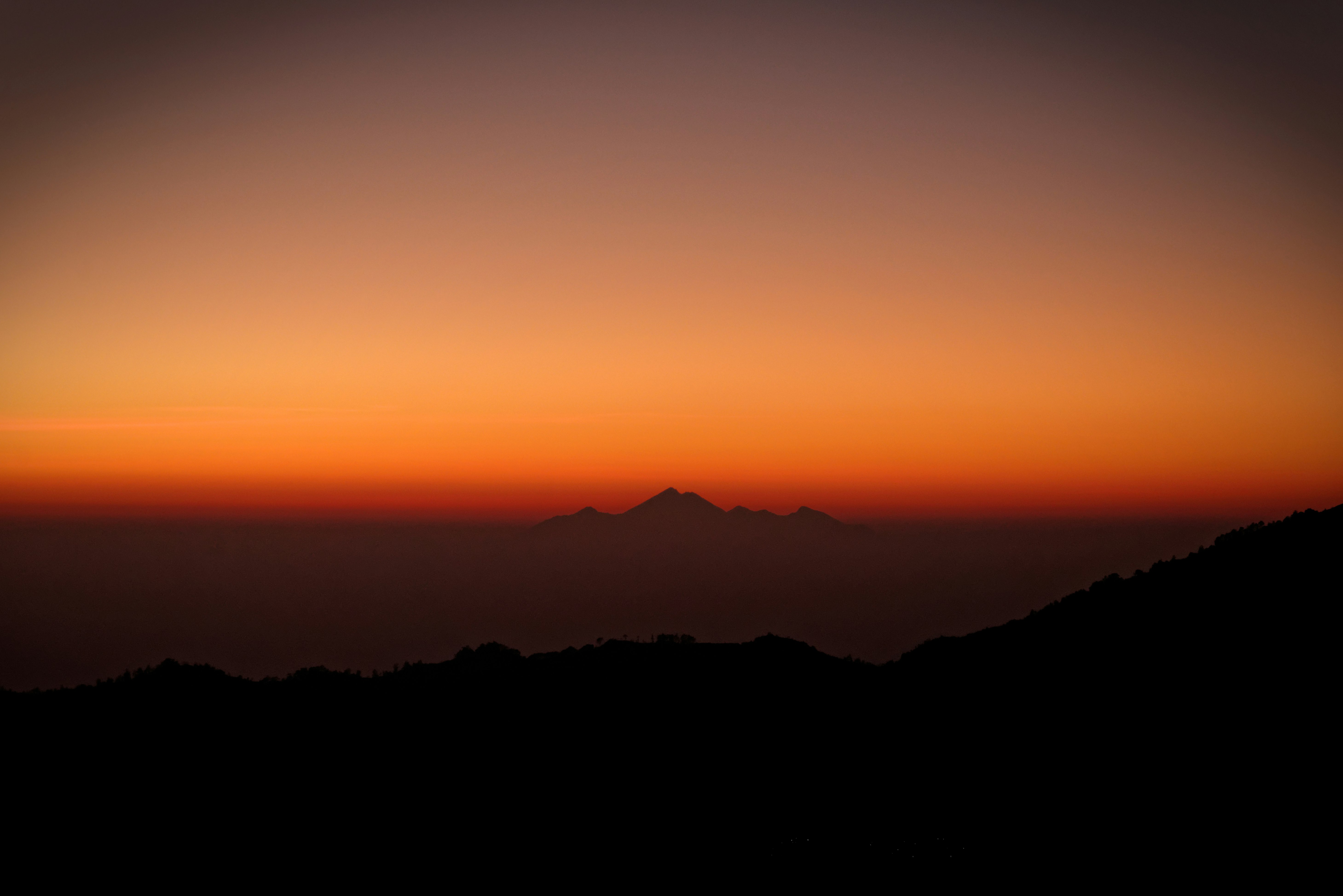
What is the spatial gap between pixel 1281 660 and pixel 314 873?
2945 centimetres

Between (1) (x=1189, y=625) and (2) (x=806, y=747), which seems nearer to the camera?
(1) (x=1189, y=625)

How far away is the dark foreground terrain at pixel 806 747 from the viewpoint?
2020 centimetres

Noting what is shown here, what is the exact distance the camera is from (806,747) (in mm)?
30234

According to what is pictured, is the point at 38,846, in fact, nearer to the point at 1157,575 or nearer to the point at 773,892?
the point at 773,892

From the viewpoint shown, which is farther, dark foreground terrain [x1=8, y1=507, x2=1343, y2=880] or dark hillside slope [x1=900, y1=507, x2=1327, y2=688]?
dark hillside slope [x1=900, y1=507, x2=1327, y2=688]

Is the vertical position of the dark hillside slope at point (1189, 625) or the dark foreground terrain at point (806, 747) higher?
the dark hillside slope at point (1189, 625)

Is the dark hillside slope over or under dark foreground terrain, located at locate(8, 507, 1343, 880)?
over

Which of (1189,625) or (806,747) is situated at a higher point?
(1189,625)

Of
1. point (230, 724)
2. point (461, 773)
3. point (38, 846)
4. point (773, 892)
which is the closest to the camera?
point (773, 892)

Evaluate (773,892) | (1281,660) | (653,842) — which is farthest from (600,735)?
(1281,660)

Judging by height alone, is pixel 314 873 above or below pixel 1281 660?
below

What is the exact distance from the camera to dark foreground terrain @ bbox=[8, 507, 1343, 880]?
20203 millimetres

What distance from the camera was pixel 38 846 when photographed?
27891 millimetres

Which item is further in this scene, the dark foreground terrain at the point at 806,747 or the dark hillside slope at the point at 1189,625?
the dark hillside slope at the point at 1189,625
